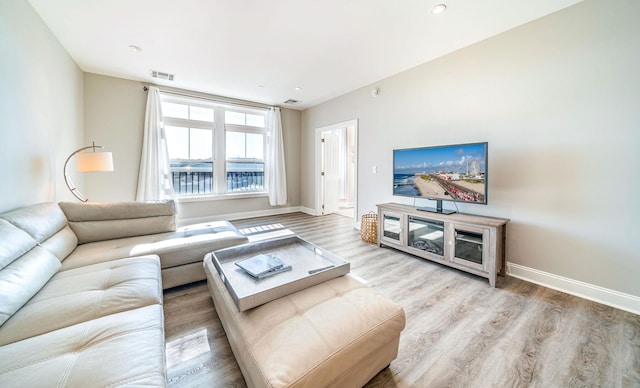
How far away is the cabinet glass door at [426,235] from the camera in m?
2.65

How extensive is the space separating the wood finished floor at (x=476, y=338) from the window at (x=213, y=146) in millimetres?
2935

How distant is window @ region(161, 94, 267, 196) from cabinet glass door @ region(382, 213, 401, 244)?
10.6ft

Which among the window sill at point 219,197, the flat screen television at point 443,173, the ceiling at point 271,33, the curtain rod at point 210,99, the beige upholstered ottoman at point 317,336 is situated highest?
the curtain rod at point 210,99

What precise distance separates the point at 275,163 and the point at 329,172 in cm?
129

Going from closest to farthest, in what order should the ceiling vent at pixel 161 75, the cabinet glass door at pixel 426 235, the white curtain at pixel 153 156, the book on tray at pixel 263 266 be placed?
the book on tray at pixel 263 266 → the cabinet glass door at pixel 426 235 → the ceiling vent at pixel 161 75 → the white curtain at pixel 153 156

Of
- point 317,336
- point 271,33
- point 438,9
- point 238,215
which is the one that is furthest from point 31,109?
point 438,9

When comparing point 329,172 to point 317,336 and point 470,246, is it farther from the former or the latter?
point 317,336

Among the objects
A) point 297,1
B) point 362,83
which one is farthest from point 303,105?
point 297,1

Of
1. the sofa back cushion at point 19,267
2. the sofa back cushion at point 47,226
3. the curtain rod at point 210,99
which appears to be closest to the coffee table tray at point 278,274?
the sofa back cushion at point 19,267

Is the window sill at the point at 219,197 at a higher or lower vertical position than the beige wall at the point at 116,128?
lower

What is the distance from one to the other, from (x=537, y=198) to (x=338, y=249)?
2.26 meters

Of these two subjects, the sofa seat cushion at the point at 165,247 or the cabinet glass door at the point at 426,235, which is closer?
the sofa seat cushion at the point at 165,247

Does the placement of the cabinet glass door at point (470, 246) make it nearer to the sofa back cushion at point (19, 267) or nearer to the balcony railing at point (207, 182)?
the sofa back cushion at point (19, 267)

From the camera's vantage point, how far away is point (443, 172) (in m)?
2.70
